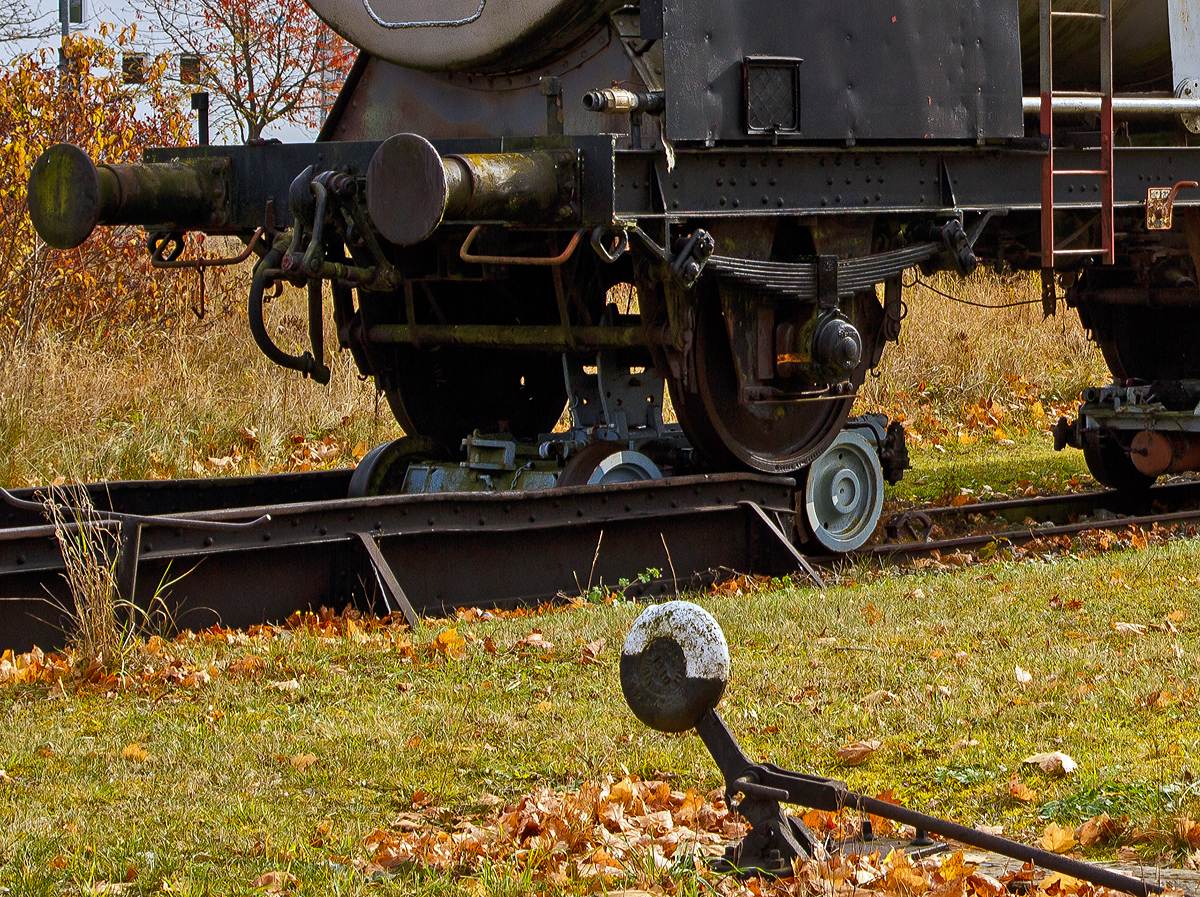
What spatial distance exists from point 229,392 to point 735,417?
5.21m

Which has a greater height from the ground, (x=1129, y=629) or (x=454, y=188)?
(x=454, y=188)

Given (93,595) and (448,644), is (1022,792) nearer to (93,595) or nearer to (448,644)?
(448,644)

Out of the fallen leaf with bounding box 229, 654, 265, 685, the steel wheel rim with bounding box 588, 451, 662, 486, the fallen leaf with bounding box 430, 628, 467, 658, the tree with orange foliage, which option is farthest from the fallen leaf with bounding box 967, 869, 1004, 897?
the tree with orange foliage

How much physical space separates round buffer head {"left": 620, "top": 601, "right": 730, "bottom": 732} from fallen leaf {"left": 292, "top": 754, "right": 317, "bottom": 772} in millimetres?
1568

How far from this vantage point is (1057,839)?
3.82 meters

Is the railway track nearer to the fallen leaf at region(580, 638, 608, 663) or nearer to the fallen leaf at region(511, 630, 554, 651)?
the fallen leaf at region(511, 630, 554, 651)

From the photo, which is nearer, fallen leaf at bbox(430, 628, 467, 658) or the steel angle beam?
fallen leaf at bbox(430, 628, 467, 658)

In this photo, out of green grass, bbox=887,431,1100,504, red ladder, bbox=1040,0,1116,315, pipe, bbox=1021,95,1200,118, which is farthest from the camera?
green grass, bbox=887,431,1100,504

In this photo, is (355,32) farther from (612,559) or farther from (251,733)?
(251,733)

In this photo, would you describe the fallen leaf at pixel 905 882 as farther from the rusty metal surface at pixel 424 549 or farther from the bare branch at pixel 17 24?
the bare branch at pixel 17 24

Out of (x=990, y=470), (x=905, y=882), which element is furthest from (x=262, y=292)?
(x=990, y=470)

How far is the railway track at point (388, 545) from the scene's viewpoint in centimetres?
598

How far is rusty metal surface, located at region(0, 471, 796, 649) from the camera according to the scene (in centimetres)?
607

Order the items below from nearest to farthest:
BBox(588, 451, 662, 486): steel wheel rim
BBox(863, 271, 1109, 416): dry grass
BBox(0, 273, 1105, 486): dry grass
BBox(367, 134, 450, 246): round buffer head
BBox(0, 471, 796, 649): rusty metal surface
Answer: BBox(0, 471, 796, 649): rusty metal surface
BBox(367, 134, 450, 246): round buffer head
BBox(588, 451, 662, 486): steel wheel rim
BBox(0, 273, 1105, 486): dry grass
BBox(863, 271, 1109, 416): dry grass
